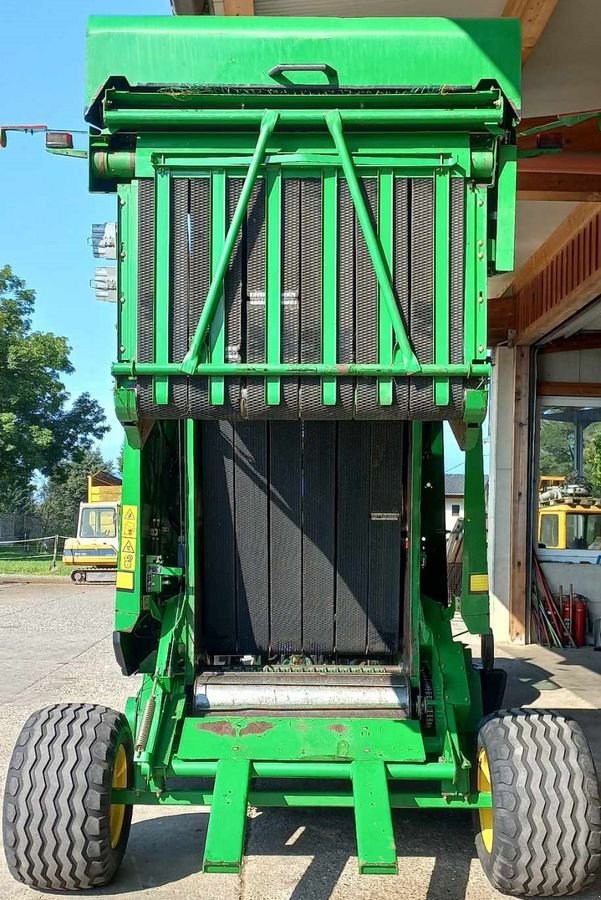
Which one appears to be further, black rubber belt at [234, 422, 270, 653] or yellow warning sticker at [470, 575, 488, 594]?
A: yellow warning sticker at [470, 575, 488, 594]

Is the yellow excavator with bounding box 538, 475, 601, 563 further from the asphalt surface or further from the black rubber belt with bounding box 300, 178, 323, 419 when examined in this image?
the black rubber belt with bounding box 300, 178, 323, 419

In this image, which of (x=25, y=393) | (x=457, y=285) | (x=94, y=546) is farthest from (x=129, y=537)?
(x=25, y=393)

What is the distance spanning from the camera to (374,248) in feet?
11.4

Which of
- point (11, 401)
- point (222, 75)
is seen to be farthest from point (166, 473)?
point (11, 401)

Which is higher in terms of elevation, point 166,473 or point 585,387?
point 585,387

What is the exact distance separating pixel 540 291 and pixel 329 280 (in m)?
7.07

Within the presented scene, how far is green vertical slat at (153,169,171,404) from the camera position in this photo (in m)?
3.50

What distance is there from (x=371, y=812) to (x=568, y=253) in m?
6.80

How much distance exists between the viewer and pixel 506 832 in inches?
144

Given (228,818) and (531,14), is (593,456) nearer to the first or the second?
(531,14)

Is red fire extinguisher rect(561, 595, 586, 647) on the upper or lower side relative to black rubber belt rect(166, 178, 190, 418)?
lower

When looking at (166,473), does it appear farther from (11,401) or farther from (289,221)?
(11,401)

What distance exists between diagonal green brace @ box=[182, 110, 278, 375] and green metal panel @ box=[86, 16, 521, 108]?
30 cm

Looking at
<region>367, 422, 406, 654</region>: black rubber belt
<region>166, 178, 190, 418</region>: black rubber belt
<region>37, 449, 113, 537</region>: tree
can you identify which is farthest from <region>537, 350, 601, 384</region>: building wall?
<region>37, 449, 113, 537</region>: tree
